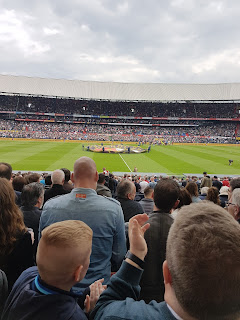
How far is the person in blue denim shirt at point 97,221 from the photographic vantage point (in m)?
2.93

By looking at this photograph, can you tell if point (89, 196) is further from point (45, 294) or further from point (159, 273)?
point (45, 294)

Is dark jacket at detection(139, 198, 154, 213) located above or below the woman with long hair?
below

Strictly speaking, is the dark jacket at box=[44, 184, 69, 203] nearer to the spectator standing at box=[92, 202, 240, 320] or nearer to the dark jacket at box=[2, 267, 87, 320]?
the dark jacket at box=[2, 267, 87, 320]

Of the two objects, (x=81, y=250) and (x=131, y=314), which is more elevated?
(x=81, y=250)

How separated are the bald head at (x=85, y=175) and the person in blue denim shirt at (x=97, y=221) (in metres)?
0.18

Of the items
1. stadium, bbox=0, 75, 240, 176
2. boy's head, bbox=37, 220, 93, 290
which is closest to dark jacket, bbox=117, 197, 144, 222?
boy's head, bbox=37, 220, 93, 290

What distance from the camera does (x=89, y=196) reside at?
318cm

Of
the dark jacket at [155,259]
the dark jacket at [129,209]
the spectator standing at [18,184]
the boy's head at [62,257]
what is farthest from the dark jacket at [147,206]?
the boy's head at [62,257]

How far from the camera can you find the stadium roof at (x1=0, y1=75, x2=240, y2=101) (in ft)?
245

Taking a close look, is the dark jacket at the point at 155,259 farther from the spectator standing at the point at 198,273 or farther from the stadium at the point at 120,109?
the stadium at the point at 120,109

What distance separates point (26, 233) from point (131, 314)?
2026 mm

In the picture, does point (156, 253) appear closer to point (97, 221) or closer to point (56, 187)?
point (97, 221)

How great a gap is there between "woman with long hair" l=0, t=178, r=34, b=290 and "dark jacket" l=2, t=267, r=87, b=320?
1.02 metres

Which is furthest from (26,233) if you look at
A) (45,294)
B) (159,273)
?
(159,273)
